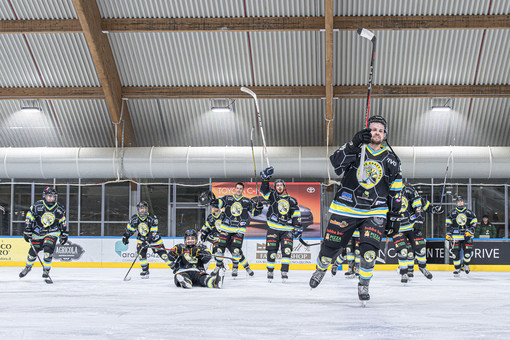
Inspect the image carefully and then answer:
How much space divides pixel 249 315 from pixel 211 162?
502 inches

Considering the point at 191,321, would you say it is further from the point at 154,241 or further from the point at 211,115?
the point at 211,115

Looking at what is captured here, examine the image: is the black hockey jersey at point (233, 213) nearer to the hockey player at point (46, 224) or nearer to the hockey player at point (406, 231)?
the hockey player at point (406, 231)

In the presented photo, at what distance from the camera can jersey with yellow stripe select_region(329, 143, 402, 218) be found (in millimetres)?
6031

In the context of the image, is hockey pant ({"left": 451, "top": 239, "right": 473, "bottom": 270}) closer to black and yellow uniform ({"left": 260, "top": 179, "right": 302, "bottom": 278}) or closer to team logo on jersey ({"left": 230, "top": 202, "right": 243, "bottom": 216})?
black and yellow uniform ({"left": 260, "top": 179, "right": 302, "bottom": 278})

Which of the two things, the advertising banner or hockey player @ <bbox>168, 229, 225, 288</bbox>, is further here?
the advertising banner

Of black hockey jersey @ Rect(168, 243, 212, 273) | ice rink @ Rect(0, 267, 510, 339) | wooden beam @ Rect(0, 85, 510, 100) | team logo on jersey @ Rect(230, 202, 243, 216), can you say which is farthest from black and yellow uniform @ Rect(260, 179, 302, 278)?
wooden beam @ Rect(0, 85, 510, 100)

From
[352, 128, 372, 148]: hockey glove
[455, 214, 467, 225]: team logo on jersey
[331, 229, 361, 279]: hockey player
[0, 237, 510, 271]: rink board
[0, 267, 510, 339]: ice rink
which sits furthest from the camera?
[0, 237, 510, 271]: rink board

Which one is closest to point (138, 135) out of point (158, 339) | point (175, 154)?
point (175, 154)

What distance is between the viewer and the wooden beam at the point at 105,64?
14531mm

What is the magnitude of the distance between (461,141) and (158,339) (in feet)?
53.6

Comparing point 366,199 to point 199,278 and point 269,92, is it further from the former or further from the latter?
point 269,92

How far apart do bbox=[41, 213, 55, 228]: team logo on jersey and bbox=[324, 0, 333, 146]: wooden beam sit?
7441mm

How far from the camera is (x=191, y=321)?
15.5 feet

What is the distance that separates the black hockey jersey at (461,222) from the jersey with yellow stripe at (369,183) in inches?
320
